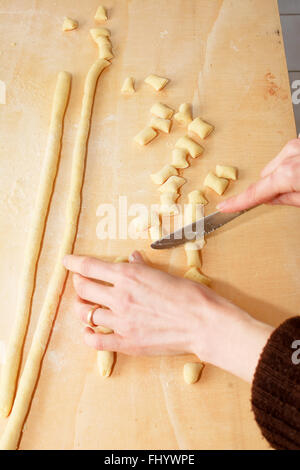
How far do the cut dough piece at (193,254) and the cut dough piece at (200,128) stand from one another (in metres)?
0.23

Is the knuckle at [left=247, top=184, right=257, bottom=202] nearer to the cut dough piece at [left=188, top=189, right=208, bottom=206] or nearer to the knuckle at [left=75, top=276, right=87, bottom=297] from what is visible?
the cut dough piece at [left=188, top=189, right=208, bottom=206]

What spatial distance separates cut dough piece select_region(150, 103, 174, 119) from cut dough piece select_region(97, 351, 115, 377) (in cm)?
46

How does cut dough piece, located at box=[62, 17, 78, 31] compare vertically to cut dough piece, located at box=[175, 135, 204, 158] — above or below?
above

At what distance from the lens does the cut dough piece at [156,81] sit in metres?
0.93

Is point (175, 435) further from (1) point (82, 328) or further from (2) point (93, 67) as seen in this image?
Answer: (2) point (93, 67)

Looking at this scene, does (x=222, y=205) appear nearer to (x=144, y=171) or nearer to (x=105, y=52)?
(x=144, y=171)

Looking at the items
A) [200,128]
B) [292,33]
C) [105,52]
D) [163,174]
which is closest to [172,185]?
[163,174]

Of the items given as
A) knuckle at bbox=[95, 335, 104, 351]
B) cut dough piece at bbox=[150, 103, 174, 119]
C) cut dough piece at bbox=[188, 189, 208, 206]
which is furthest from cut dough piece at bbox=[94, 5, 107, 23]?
knuckle at bbox=[95, 335, 104, 351]

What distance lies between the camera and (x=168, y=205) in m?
0.81

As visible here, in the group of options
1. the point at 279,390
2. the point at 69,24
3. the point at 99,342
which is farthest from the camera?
the point at 69,24

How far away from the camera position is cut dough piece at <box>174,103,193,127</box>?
0.89 meters

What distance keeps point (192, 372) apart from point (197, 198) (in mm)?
303

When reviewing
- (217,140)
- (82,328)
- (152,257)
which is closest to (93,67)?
(217,140)

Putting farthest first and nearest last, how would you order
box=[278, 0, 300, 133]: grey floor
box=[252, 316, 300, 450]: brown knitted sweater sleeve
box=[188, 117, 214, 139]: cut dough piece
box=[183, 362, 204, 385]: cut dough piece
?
1. box=[278, 0, 300, 133]: grey floor
2. box=[188, 117, 214, 139]: cut dough piece
3. box=[183, 362, 204, 385]: cut dough piece
4. box=[252, 316, 300, 450]: brown knitted sweater sleeve
